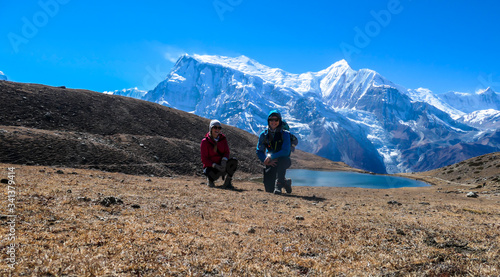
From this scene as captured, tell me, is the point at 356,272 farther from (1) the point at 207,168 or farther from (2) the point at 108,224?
(1) the point at 207,168

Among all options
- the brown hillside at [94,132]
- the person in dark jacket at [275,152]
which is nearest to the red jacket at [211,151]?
the person in dark jacket at [275,152]

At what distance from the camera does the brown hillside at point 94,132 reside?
29172 millimetres

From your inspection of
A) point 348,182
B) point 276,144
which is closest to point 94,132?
point 276,144

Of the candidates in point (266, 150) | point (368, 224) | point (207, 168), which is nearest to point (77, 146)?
point (207, 168)

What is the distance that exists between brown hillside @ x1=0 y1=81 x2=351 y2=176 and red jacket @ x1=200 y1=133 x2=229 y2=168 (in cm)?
1977

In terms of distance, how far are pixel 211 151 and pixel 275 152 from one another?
399cm

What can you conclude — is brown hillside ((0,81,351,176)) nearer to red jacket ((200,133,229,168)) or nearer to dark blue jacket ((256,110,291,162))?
red jacket ((200,133,229,168))

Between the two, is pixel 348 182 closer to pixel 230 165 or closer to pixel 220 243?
pixel 230 165

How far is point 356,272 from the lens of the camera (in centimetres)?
450

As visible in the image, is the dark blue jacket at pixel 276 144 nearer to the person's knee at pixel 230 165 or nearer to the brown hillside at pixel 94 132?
the person's knee at pixel 230 165

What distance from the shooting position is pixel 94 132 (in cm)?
4653

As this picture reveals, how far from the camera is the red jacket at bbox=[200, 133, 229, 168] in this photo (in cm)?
1638

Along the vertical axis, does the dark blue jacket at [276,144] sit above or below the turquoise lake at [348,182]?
above

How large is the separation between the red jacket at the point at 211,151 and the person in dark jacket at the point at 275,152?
2454mm
